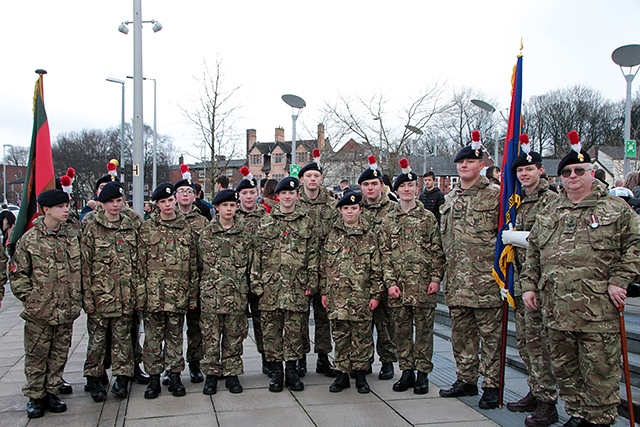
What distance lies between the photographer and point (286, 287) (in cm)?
554

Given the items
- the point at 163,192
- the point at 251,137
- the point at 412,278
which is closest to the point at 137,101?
the point at 163,192

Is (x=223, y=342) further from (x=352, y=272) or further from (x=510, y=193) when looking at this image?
(x=510, y=193)

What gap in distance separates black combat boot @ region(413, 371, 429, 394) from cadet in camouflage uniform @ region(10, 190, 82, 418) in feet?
10.9

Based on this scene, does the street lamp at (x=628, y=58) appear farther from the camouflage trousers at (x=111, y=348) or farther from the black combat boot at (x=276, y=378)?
the camouflage trousers at (x=111, y=348)

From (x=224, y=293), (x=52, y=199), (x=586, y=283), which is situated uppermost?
(x=52, y=199)

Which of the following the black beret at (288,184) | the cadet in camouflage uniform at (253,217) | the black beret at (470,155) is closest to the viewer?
the black beret at (470,155)

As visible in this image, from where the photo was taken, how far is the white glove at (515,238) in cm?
461

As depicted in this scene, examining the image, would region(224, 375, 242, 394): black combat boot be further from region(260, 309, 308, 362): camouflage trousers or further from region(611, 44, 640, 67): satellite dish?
region(611, 44, 640, 67): satellite dish

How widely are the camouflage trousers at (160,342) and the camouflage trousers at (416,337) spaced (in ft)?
7.27

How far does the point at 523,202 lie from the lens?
498cm

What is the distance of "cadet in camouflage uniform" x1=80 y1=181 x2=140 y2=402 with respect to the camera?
17.2 feet

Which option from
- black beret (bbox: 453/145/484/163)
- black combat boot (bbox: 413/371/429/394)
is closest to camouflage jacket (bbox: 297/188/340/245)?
black beret (bbox: 453/145/484/163)

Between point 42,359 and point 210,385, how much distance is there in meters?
1.57

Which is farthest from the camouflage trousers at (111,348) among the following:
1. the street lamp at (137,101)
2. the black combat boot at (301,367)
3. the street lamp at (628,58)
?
the street lamp at (628,58)
